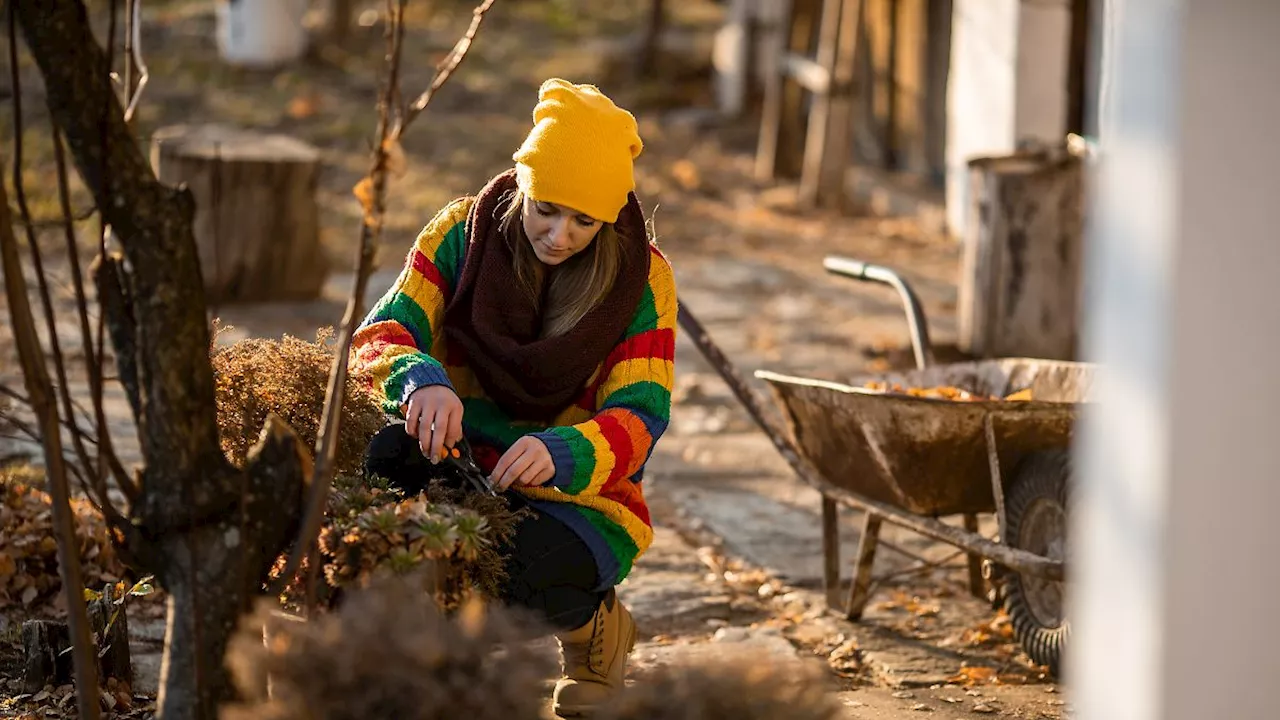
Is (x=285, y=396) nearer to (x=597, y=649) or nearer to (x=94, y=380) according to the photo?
(x=94, y=380)

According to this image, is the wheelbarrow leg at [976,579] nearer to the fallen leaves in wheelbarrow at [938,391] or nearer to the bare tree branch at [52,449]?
the fallen leaves in wheelbarrow at [938,391]

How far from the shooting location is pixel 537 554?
3166 mm

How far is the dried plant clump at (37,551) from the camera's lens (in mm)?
4039

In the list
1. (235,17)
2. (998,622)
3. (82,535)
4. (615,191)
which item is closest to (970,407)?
(998,622)

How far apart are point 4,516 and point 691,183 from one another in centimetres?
860

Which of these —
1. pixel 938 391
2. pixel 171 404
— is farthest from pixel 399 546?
pixel 938 391

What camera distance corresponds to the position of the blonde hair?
332 cm

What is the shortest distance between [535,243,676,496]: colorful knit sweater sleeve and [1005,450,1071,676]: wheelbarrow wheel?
3.46ft

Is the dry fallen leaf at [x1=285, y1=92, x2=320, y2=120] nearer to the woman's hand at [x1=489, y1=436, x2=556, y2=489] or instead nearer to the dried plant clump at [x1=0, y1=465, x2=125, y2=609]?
the dried plant clump at [x1=0, y1=465, x2=125, y2=609]

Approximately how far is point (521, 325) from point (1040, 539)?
57.6 inches

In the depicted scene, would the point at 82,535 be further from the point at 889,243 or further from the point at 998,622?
the point at 889,243

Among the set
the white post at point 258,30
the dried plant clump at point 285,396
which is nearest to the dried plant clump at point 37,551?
the dried plant clump at point 285,396

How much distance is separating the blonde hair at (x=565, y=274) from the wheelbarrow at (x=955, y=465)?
897mm

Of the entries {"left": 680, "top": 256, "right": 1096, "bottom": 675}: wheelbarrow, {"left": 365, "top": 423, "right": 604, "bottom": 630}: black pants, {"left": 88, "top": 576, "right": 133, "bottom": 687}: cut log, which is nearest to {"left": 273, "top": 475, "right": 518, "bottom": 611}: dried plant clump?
{"left": 365, "top": 423, "right": 604, "bottom": 630}: black pants
